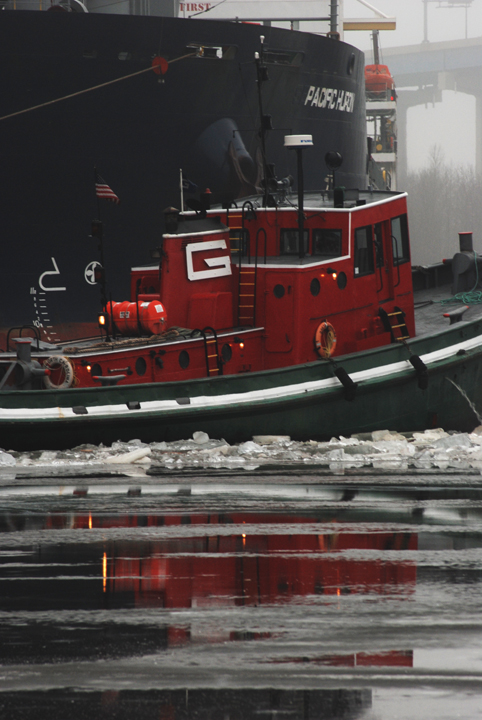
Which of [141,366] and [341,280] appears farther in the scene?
[341,280]

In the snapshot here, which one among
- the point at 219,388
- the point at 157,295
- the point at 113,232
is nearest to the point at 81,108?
the point at 113,232

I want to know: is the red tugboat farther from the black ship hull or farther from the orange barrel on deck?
the black ship hull

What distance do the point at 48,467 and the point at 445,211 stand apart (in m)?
77.5

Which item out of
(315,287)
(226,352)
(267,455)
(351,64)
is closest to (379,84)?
(351,64)

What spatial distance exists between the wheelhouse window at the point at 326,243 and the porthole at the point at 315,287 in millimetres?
448

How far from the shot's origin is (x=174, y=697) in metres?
3.92

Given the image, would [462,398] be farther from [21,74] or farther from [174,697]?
[21,74]

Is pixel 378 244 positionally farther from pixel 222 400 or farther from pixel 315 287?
pixel 222 400

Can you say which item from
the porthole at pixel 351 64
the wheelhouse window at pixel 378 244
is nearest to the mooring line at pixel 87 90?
the porthole at pixel 351 64

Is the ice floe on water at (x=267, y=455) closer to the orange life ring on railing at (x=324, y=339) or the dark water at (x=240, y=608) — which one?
the orange life ring on railing at (x=324, y=339)

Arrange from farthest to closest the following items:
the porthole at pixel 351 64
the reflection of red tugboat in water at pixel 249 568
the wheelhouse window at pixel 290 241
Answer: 1. the porthole at pixel 351 64
2. the wheelhouse window at pixel 290 241
3. the reflection of red tugboat in water at pixel 249 568

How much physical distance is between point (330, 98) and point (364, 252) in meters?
14.8

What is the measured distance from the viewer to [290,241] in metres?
12.3

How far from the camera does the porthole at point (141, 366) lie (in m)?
11.4
